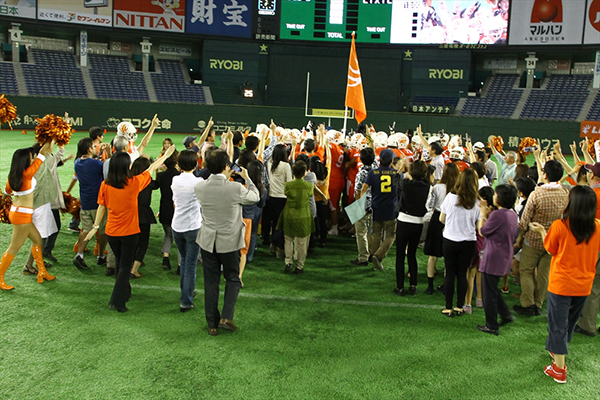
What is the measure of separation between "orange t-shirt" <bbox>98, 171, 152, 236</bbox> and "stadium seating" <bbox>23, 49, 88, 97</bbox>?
101 ft

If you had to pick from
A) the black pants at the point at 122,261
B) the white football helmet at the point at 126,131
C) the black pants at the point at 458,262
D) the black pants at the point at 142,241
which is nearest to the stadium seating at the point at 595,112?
the black pants at the point at 458,262

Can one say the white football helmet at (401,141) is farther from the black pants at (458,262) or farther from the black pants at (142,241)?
the black pants at (142,241)

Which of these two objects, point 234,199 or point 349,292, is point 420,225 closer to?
point 349,292

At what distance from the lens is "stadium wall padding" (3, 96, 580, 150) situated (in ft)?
91.3

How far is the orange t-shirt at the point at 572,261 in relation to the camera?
4668mm

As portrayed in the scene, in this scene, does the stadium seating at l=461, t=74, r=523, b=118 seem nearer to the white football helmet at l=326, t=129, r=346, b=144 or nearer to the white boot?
the white football helmet at l=326, t=129, r=346, b=144

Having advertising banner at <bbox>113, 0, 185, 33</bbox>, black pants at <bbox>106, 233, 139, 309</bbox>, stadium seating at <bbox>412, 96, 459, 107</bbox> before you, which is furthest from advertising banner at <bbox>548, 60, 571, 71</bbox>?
black pants at <bbox>106, 233, 139, 309</bbox>

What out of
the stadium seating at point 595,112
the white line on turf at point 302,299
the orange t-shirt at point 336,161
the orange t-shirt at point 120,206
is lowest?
→ the white line on turf at point 302,299

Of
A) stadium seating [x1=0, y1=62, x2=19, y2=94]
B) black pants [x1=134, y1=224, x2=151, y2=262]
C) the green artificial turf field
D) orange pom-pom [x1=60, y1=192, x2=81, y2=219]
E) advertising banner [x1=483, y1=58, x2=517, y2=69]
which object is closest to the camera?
the green artificial turf field

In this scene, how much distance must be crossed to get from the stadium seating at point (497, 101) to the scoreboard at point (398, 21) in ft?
12.8

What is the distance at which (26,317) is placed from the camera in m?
5.79

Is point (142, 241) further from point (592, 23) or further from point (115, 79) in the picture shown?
point (592, 23)

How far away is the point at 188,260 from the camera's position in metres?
6.09

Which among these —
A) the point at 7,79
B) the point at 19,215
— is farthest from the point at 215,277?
the point at 7,79
